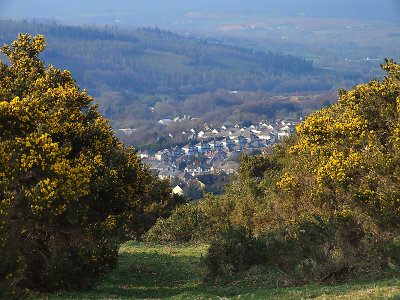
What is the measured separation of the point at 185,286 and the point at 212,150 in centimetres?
13021

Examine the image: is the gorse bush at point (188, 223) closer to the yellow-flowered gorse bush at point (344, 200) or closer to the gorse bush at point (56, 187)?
the yellow-flowered gorse bush at point (344, 200)

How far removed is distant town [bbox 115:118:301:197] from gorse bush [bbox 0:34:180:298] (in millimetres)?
75954

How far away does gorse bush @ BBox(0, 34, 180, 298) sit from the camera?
12.1m

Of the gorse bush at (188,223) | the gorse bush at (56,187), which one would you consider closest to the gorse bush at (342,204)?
the gorse bush at (56,187)

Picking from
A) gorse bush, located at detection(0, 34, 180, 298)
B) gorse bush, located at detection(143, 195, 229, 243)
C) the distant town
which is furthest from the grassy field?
the distant town

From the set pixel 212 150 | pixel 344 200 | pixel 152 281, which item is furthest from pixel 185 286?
pixel 212 150

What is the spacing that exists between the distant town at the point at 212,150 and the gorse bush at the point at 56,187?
249 ft

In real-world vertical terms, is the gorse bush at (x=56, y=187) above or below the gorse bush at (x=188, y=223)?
above

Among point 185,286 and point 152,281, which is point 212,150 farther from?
point 185,286

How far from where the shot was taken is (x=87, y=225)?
48.2ft

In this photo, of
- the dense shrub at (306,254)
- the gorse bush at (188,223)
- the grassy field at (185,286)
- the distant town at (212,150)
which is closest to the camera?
the grassy field at (185,286)

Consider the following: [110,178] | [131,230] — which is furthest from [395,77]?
[131,230]

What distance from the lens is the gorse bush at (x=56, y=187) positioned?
12055 millimetres

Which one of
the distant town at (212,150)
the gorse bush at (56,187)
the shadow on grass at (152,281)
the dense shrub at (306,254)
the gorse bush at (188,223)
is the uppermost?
the gorse bush at (56,187)
